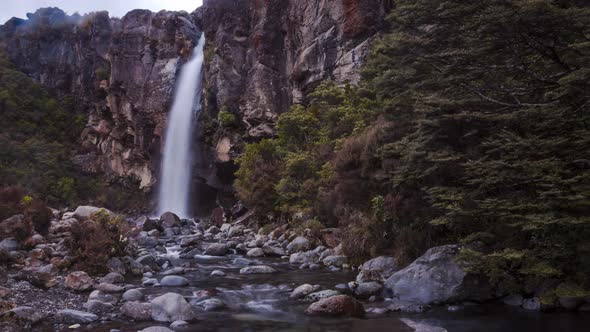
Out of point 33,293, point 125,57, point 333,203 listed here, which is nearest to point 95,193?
point 125,57

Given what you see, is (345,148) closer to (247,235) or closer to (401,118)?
(401,118)

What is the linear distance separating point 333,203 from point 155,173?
28.9 meters

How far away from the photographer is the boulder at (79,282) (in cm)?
1184

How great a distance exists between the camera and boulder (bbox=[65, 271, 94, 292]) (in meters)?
11.8

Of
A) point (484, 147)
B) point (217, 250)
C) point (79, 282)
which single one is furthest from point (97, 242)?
point (484, 147)

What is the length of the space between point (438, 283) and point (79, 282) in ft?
27.8

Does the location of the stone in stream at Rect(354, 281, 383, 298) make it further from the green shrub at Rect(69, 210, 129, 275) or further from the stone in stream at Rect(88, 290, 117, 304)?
the green shrub at Rect(69, 210, 129, 275)

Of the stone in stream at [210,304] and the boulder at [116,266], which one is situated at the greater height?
the boulder at [116,266]

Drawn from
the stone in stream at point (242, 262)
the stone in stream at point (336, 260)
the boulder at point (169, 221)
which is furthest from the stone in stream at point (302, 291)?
the boulder at point (169, 221)

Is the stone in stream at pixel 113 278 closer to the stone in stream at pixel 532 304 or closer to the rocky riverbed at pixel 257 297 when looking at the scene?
the rocky riverbed at pixel 257 297

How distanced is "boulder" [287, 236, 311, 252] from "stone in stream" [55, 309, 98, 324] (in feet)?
34.6

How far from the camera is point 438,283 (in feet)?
35.1

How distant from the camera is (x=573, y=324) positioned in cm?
873

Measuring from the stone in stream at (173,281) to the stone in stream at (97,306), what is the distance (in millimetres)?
3032
